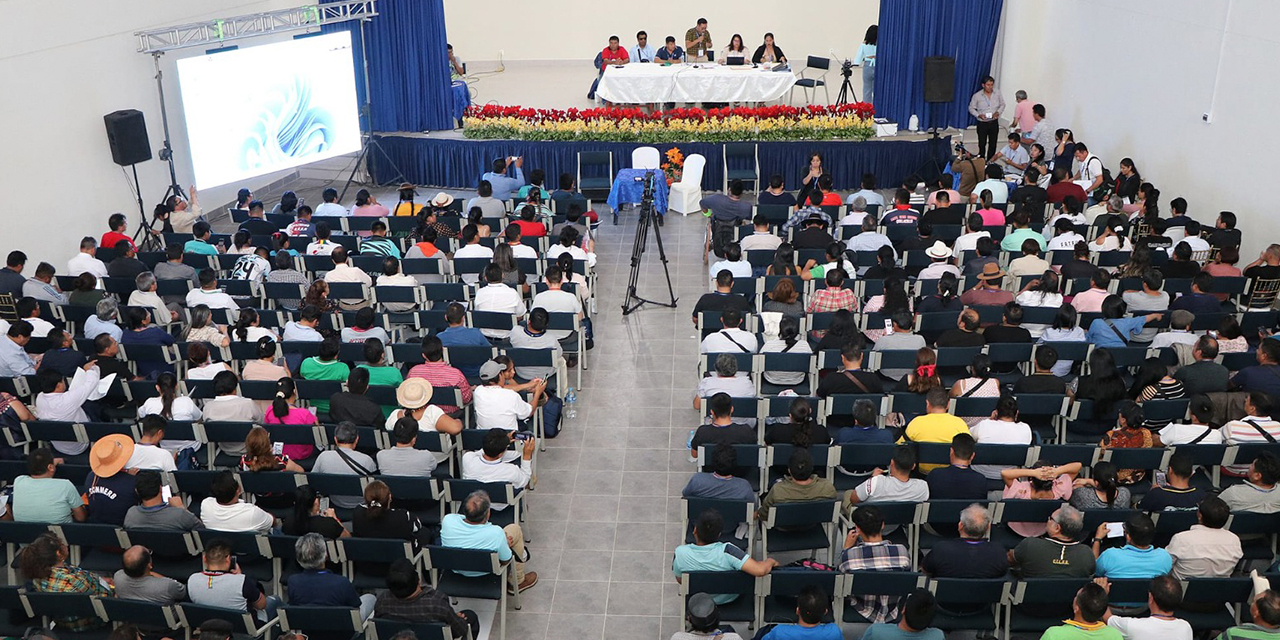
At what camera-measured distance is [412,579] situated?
225 inches

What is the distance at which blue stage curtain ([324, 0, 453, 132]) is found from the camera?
17.2 m

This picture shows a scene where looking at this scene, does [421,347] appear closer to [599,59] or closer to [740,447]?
[740,447]

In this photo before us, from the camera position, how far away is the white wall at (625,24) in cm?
2209

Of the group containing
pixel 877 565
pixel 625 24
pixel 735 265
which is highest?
pixel 625 24

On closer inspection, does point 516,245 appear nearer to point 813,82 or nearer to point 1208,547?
point 1208,547

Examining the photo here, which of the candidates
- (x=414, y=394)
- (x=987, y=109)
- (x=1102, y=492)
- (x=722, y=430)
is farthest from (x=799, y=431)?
(x=987, y=109)

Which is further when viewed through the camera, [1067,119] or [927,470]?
[1067,119]

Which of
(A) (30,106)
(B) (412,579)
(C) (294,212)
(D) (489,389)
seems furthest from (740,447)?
(A) (30,106)

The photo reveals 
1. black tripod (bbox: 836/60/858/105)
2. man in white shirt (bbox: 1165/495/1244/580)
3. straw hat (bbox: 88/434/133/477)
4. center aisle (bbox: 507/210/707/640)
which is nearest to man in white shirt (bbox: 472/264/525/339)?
center aisle (bbox: 507/210/707/640)

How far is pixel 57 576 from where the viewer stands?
5.96m

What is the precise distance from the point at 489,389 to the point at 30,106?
762cm

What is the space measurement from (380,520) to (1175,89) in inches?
459

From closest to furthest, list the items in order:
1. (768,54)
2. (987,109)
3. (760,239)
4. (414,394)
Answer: (414,394), (760,239), (987,109), (768,54)

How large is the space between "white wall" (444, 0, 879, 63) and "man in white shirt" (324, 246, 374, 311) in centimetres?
1342
